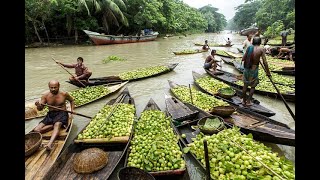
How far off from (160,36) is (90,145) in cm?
4267

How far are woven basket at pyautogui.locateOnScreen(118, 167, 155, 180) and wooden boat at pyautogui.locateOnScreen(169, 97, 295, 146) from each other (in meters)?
1.66

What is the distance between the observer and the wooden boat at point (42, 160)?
404 cm

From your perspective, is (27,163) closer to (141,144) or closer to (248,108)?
(141,144)

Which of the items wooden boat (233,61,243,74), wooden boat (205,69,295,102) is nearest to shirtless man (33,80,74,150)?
Result: wooden boat (205,69,295,102)

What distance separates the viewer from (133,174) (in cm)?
379

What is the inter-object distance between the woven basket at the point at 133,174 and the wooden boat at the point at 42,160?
4.22 feet

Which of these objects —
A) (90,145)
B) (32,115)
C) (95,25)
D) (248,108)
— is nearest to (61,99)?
(90,145)

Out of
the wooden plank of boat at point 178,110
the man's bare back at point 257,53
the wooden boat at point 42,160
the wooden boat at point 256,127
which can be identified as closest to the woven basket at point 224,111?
the wooden boat at point 256,127

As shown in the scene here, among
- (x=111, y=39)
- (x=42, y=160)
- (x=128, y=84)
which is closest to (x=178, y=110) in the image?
(x=42, y=160)

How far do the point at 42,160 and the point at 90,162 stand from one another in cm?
112

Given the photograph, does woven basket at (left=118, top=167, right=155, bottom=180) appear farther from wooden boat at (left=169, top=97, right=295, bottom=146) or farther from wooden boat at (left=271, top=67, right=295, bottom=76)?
wooden boat at (left=271, top=67, right=295, bottom=76)

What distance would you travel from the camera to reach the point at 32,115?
727 centimetres
